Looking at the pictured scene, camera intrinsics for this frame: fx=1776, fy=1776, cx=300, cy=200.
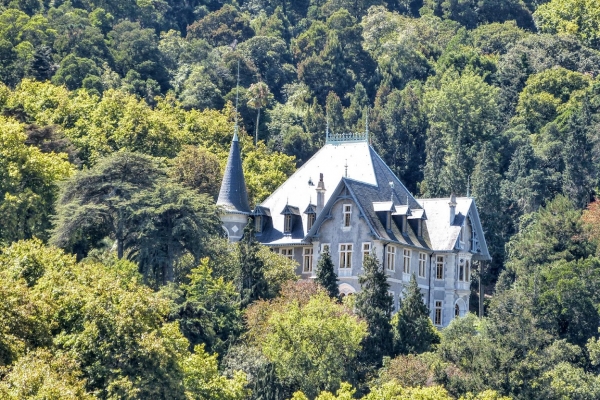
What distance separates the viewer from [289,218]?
285 ft

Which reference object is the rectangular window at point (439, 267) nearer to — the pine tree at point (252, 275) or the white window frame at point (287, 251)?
the white window frame at point (287, 251)

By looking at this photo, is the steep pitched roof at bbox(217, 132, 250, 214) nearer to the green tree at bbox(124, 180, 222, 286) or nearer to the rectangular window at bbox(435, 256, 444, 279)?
the green tree at bbox(124, 180, 222, 286)

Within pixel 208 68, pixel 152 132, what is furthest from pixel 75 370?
pixel 208 68

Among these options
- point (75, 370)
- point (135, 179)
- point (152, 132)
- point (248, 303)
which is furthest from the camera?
point (152, 132)

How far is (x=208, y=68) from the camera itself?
5098 inches

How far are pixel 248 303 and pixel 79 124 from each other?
2255 centimetres

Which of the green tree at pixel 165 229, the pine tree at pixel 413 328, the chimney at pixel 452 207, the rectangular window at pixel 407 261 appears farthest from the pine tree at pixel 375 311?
the chimney at pixel 452 207

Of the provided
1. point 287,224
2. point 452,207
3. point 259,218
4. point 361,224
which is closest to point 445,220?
point 452,207

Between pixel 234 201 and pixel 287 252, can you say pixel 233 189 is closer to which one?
pixel 234 201

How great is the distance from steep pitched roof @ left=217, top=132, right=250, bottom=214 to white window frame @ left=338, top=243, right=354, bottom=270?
560 centimetres

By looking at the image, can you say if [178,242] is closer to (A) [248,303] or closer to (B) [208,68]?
(A) [248,303]

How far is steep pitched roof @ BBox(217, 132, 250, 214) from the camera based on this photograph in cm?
8688

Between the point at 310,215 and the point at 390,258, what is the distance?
449 centimetres

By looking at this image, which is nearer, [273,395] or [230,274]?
[273,395]
